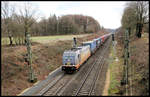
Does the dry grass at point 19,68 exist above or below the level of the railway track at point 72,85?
above

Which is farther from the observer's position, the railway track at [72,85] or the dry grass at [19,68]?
the dry grass at [19,68]

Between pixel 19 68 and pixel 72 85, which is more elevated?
pixel 19 68

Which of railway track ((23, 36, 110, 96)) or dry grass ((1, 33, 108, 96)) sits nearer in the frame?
railway track ((23, 36, 110, 96))

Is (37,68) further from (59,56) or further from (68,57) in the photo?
(59,56)

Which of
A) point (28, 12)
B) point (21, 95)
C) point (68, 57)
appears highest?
point (28, 12)

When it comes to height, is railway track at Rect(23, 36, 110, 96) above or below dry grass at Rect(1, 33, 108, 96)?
below

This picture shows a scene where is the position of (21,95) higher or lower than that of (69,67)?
lower

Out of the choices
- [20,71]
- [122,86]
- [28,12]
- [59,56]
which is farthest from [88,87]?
[28,12]

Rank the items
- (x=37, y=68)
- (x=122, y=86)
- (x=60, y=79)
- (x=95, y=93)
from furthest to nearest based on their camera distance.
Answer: (x=37, y=68) → (x=60, y=79) → (x=122, y=86) → (x=95, y=93)

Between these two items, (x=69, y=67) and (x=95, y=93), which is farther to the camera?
(x=69, y=67)

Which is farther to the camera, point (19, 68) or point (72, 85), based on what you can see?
point (19, 68)

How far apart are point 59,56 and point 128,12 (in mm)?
27418

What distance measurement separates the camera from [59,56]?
A: 34.3 m

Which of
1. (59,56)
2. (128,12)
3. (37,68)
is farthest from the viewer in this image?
(128,12)
